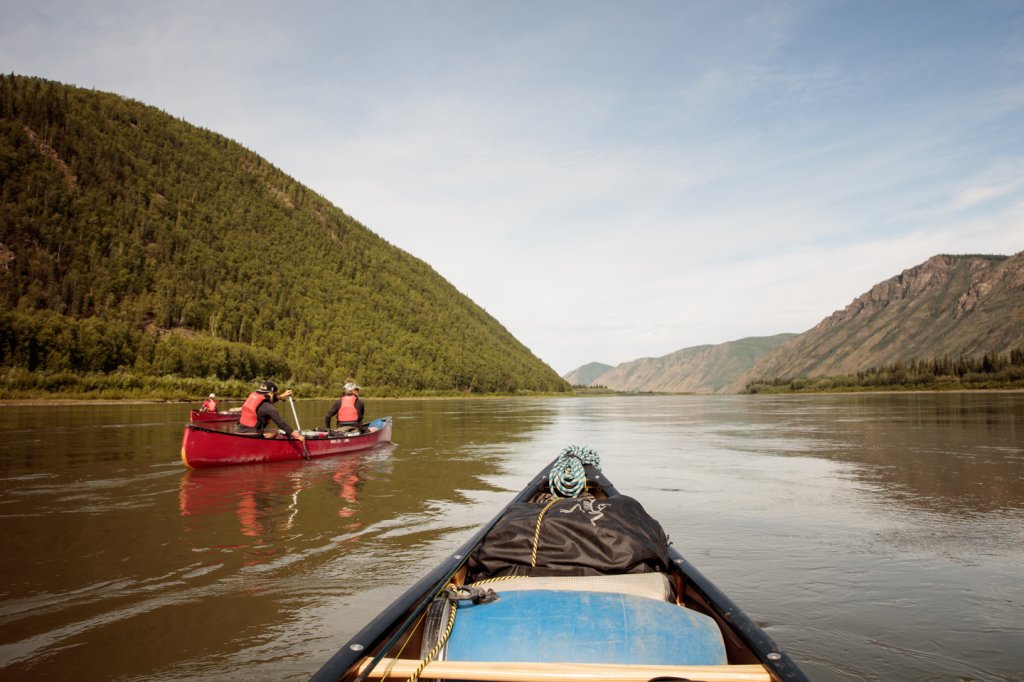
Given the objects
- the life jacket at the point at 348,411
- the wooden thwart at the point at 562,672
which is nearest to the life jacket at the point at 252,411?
the life jacket at the point at 348,411

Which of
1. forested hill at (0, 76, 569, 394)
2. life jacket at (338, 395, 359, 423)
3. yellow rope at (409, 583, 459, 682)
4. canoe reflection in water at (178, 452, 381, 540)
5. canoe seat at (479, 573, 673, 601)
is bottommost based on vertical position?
canoe reflection in water at (178, 452, 381, 540)

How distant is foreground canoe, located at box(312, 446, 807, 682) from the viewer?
302 cm

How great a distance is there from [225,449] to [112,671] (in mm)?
12501

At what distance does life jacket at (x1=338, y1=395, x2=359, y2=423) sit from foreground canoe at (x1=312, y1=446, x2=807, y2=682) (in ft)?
55.2

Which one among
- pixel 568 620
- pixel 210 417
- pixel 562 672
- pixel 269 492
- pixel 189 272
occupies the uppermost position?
pixel 189 272

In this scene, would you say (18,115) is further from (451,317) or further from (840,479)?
(840,479)

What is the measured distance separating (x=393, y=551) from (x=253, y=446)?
10.2m

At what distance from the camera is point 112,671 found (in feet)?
15.4

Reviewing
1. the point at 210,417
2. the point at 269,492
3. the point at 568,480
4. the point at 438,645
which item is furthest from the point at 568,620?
the point at 210,417

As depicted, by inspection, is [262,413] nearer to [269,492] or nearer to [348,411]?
[269,492]

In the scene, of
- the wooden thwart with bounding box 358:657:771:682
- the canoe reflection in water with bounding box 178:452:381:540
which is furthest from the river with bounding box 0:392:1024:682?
the wooden thwart with bounding box 358:657:771:682

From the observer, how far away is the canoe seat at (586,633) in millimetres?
3266

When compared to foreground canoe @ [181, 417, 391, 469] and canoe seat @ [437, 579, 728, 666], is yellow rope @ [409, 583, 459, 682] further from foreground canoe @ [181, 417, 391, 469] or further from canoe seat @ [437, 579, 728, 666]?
foreground canoe @ [181, 417, 391, 469]

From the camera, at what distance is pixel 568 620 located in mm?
3404
